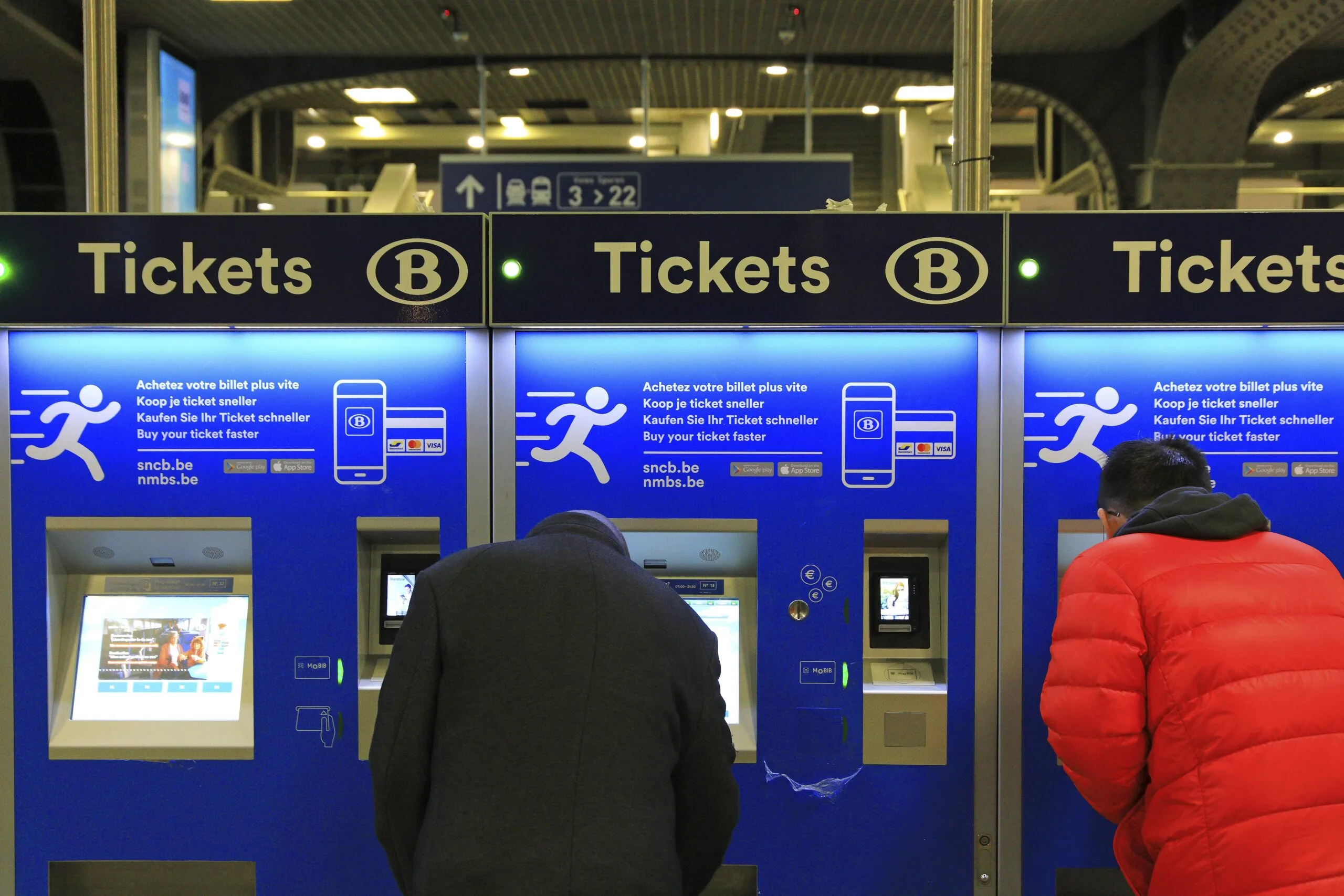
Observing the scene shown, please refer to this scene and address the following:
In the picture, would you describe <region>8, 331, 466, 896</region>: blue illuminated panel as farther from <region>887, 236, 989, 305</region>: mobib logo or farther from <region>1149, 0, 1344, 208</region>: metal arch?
<region>1149, 0, 1344, 208</region>: metal arch

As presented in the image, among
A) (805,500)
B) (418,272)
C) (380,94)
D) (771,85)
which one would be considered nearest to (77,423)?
(418,272)

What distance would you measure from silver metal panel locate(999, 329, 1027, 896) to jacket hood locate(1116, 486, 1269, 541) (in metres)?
0.76

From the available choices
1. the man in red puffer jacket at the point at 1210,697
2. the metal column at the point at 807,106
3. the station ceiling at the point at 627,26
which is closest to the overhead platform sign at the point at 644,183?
the man in red puffer jacket at the point at 1210,697

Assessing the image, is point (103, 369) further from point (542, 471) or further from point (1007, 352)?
point (1007, 352)

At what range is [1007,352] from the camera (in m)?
2.92

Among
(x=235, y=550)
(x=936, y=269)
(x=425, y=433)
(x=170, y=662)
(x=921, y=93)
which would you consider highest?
(x=921, y=93)

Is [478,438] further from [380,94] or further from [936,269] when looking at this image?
[380,94]

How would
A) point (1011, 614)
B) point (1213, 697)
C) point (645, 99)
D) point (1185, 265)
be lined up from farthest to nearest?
point (645, 99) → point (1011, 614) → point (1185, 265) → point (1213, 697)

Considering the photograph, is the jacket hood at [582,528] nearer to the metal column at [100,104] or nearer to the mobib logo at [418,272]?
the mobib logo at [418,272]

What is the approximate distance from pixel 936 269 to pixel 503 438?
1350mm

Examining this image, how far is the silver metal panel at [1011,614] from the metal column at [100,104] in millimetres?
2785

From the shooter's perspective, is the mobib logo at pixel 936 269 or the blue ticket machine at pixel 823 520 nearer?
A: the mobib logo at pixel 936 269

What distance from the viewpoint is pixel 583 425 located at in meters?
2.97

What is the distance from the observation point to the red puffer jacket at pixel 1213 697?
73.9 inches
